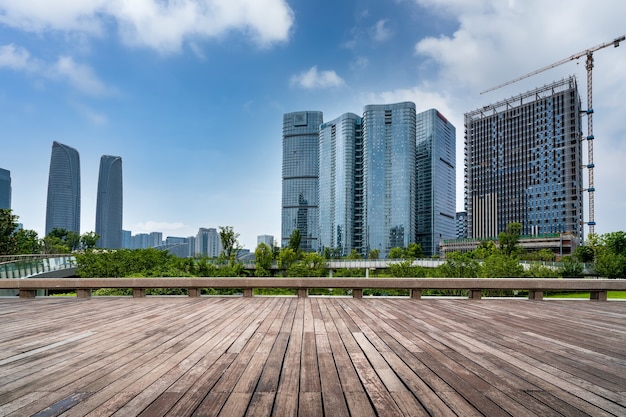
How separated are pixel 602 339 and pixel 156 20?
1543 centimetres

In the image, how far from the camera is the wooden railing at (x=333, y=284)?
8.57 metres

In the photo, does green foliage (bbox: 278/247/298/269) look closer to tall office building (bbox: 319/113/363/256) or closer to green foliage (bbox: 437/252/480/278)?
green foliage (bbox: 437/252/480/278)

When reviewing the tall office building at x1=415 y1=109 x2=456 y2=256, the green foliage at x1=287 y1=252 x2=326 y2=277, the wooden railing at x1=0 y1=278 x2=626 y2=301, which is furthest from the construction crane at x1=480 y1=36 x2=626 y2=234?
the wooden railing at x1=0 y1=278 x2=626 y2=301

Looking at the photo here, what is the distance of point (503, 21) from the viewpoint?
1335 centimetres

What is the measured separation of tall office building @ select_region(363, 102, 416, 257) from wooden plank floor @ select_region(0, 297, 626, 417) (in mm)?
144472

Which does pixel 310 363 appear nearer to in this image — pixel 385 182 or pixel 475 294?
pixel 475 294

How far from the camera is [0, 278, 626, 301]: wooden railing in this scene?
8.57 m

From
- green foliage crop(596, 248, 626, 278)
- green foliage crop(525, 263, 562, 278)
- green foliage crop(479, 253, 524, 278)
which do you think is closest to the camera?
green foliage crop(479, 253, 524, 278)

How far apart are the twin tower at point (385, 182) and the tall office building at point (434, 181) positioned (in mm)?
480

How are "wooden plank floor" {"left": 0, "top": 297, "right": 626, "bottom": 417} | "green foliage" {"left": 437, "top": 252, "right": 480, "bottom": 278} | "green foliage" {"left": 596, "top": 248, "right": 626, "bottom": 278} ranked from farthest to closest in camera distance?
"green foliage" {"left": 596, "top": 248, "right": 626, "bottom": 278}, "green foliage" {"left": 437, "top": 252, "right": 480, "bottom": 278}, "wooden plank floor" {"left": 0, "top": 297, "right": 626, "bottom": 417}

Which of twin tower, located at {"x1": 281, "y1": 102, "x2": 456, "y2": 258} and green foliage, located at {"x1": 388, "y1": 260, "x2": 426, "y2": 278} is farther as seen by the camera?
twin tower, located at {"x1": 281, "y1": 102, "x2": 456, "y2": 258}

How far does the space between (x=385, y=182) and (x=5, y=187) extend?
21706 cm

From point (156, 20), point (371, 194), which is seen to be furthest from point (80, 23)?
point (371, 194)

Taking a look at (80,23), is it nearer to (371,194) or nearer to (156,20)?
(156,20)
